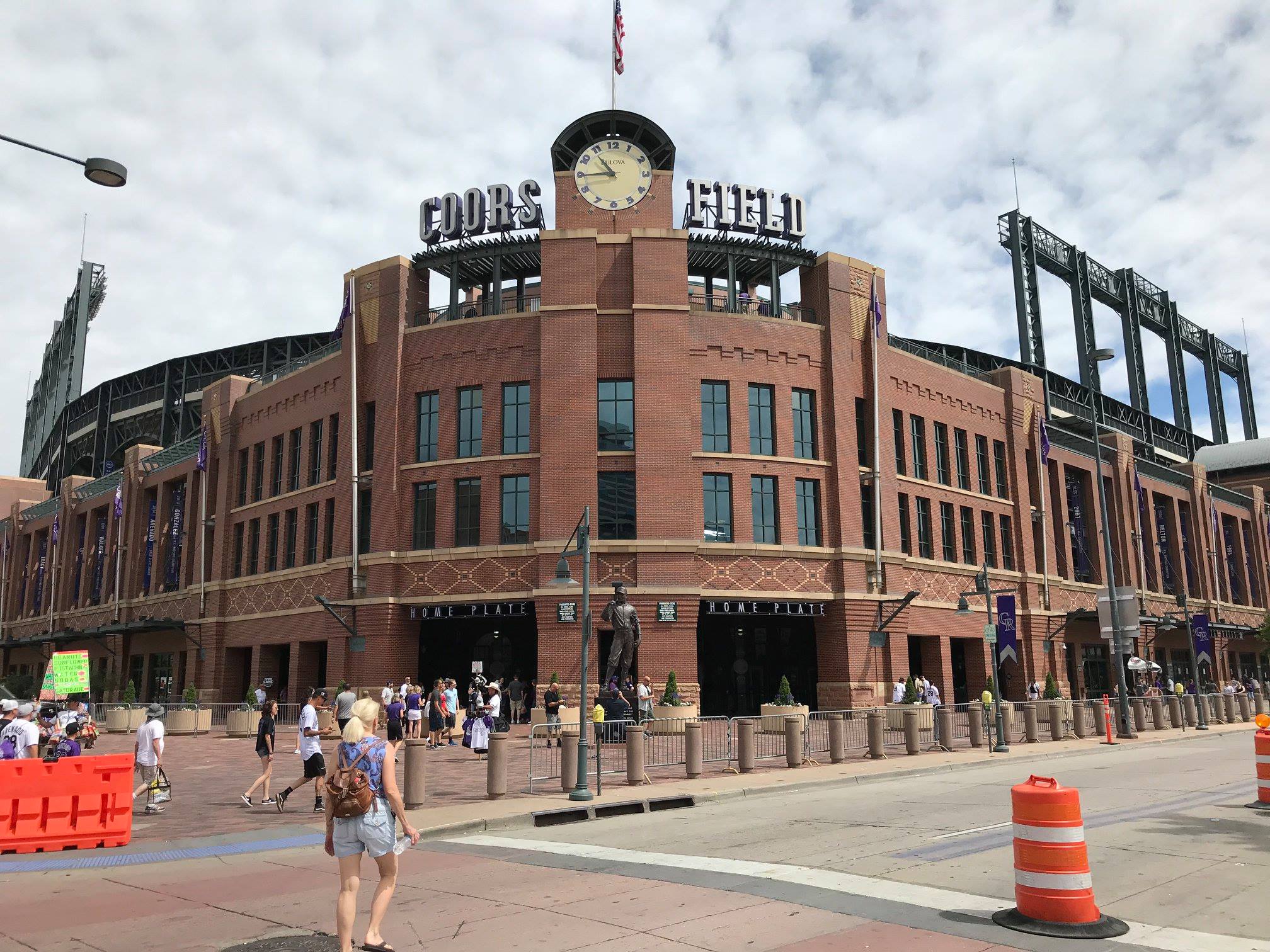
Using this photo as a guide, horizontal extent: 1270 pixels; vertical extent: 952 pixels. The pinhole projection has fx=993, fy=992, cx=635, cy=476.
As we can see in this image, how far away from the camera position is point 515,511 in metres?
36.7

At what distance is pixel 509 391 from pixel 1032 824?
31.6 m

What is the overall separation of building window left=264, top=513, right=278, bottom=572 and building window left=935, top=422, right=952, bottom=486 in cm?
2984

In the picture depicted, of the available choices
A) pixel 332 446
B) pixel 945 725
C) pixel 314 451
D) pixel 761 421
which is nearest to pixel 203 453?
pixel 314 451

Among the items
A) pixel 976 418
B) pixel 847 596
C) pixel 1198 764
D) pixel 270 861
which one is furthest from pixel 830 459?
pixel 270 861

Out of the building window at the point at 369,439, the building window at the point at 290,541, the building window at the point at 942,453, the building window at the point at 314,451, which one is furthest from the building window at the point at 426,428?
the building window at the point at 942,453

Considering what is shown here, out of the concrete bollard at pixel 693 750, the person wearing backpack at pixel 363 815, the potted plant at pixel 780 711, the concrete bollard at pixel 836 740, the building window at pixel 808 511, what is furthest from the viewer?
the building window at pixel 808 511

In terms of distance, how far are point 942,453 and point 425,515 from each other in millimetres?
23088

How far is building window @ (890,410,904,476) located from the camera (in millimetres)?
41844

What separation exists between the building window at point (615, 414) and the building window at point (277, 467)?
56.2ft

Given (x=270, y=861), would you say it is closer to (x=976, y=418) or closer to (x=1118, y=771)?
(x=1118, y=771)

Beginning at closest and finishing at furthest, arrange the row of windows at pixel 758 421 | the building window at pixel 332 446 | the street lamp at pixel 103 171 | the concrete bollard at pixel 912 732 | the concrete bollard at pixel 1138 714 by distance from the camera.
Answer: the street lamp at pixel 103 171 → the concrete bollard at pixel 912 732 → the concrete bollard at pixel 1138 714 → the row of windows at pixel 758 421 → the building window at pixel 332 446

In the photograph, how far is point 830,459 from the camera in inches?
1521

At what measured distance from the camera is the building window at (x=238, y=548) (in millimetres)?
47219

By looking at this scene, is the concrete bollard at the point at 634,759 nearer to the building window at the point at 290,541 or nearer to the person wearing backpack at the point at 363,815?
the person wearing backpack at the point at 363,815
